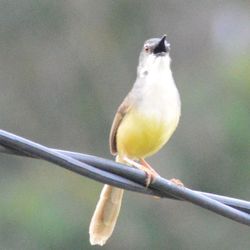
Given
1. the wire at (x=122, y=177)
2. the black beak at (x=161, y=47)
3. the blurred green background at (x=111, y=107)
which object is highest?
the blurred green background at (x=111, y=107)

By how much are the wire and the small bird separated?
46.6 inches

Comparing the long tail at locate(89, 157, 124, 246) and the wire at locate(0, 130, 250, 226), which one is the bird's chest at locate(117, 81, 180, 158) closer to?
the long tail at locate(89, 157, 124, 246)

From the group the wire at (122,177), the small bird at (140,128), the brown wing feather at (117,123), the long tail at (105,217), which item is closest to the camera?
the wire at (122,177)

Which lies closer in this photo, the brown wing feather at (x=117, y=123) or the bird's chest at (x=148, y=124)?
the bird's chest at (x=148, y=124)

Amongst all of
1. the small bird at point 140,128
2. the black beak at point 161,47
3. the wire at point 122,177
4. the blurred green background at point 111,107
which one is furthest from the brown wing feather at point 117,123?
the blurred green background at point 111,107

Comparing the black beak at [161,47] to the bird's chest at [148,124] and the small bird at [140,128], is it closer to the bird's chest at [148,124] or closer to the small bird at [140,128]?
the small bird at [140,128]

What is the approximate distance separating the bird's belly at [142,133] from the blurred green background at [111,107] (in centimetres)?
681

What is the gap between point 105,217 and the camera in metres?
6.67

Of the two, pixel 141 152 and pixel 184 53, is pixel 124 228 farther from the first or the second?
pixel 141 152

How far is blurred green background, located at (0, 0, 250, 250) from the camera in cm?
1414

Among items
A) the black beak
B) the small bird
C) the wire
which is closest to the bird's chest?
the small bird

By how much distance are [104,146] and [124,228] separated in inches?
37.0

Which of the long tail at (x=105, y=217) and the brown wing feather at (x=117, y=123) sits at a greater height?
the brown wing feather at (x=117, y=123)

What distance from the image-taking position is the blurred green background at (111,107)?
557 inches
